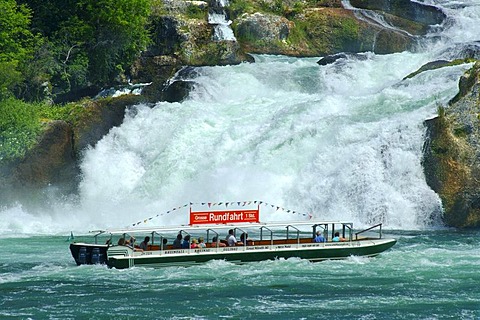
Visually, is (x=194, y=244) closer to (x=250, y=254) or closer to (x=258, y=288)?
(x=250, y=254)

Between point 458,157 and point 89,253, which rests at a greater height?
point 458,157

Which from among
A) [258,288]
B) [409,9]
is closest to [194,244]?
[258,288]

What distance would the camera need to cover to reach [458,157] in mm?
47281

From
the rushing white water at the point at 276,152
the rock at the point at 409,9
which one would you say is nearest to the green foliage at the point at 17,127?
the rushing white water at the point at 276,152

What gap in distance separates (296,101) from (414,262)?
23.3 m

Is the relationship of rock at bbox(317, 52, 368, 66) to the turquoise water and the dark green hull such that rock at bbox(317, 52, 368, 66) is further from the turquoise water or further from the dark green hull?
the dark green hull

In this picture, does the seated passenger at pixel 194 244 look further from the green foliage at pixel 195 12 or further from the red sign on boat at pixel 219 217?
the green foliage at pixel 195 12

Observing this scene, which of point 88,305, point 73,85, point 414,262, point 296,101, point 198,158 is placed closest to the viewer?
point 88,305

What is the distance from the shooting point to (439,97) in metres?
52.2

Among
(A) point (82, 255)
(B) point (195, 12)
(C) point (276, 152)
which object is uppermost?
(B) point (195, 12)

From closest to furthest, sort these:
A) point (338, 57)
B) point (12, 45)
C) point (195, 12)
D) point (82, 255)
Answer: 1. point (82, 255)
2. point (12, 45)
3. point (338, 57)
4. point (195, 12)

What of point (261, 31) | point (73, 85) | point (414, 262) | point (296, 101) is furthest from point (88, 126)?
point (414, 262)

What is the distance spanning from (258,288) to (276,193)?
58.5ft

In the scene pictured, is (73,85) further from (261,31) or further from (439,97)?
(439,97)
